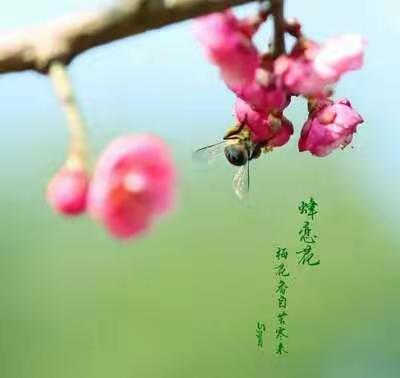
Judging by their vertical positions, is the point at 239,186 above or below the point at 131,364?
below

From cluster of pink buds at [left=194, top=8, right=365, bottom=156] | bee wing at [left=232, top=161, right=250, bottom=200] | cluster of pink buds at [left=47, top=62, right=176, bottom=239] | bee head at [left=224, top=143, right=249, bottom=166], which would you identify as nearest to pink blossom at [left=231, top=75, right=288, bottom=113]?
cluster of pink buds at [left=194, top=8, right=365, bottom=156]

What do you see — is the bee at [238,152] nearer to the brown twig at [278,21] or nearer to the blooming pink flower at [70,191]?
Answer: the brown twig at [278,21]

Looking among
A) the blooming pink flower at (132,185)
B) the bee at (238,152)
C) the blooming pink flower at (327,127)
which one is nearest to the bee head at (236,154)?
the bee at (238,152)

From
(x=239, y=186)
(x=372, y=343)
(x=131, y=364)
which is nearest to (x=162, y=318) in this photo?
(x=131, y=364)

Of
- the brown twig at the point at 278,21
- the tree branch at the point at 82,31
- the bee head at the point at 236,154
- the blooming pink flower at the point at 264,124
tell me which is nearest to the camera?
the tree branch at the point at 82,31

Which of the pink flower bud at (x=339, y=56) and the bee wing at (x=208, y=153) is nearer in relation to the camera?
the pink flower bud at (x=339, y=56)

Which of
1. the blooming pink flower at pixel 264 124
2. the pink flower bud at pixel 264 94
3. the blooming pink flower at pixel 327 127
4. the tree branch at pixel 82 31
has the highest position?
the blooming pink flower at pixel 327 127

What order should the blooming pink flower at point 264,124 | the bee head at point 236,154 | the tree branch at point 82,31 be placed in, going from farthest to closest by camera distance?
the bee head at point 236,154 → the blooming pink flower at point 264,124 → the tree branch at point 82,31

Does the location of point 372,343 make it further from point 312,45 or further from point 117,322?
point 312,45
